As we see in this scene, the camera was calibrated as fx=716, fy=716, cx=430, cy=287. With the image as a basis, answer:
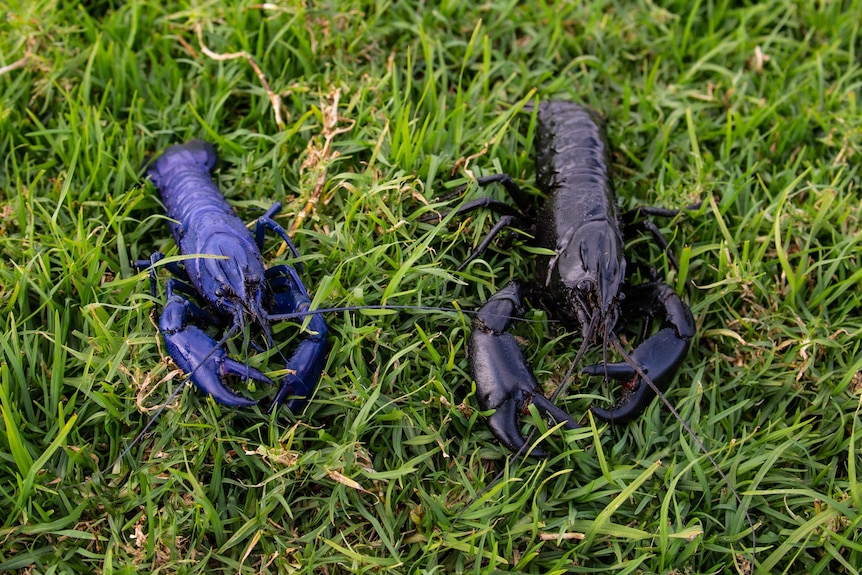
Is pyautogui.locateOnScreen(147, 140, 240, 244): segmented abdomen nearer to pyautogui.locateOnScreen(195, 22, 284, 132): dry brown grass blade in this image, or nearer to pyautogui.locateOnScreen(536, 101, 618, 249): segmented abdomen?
pyautogui.locateOnScreen(195, 22, 284, 132): dry brown grass blade

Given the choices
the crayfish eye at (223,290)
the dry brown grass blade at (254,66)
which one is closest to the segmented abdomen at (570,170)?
the dry brown grass blade at (254,66)

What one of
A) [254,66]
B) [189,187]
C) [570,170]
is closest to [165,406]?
[189,187]

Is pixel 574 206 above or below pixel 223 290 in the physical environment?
below

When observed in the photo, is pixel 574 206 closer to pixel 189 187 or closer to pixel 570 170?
pixel 570 170

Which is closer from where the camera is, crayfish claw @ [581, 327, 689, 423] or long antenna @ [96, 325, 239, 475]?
long antenna @ [96, 325, 239, 475]

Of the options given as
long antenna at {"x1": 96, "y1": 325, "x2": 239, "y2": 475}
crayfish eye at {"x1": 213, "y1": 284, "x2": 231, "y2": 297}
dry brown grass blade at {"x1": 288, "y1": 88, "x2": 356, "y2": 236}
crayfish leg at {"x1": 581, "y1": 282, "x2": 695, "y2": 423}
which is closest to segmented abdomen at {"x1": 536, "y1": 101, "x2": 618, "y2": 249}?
crayfish leg at {"x1": 581, "y1": 282, "x2": 695, "y2": 423}

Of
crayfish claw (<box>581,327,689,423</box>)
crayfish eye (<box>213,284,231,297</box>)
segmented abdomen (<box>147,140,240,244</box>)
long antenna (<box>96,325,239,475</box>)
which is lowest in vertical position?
crayfish claw (<box>581,327,689,423</box>)

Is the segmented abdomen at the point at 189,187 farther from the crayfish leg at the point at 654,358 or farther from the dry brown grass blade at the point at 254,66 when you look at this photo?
the crayfish leg at the point at 654,358

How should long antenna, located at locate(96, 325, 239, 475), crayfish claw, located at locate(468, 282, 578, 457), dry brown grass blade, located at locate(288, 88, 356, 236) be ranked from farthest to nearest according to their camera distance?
dry brown grass blade, located at locate(288, 88, 356, 236) → crayfish claw, located at locate(468, 282, 578, 457) → long antenna, located at locate(96, 325, 239, 475)
